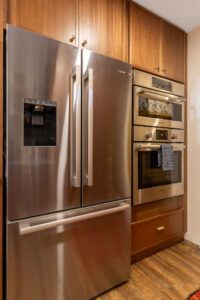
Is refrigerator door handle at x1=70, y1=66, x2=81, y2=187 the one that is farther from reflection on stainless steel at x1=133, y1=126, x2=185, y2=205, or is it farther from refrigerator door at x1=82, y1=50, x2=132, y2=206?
reflection on stainless steel at x1=133, y1=126, x2=185, y2=205

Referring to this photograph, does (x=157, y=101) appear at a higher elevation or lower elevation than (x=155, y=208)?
higher

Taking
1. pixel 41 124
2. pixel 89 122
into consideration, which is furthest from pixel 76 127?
pixel 41 124

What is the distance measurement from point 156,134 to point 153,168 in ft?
1.11

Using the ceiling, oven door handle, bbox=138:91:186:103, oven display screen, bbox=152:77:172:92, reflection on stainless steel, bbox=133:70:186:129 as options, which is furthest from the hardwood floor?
the ceiling

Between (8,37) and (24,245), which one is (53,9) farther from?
(24,245)

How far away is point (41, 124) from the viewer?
47.9 inches

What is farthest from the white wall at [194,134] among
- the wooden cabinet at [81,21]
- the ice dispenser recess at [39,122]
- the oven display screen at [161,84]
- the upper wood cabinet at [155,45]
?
the ice dispenser recess at [39,122]

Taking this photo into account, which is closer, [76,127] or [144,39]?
[76,127]

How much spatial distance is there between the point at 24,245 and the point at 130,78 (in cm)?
143

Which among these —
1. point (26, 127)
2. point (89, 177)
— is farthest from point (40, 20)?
point (89, 177)

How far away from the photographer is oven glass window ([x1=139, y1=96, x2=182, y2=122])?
5.93 feet

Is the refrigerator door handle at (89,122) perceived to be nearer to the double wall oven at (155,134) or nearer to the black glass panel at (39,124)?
the black glass panel at (39,124)

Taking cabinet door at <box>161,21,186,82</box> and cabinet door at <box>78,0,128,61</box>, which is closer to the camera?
cabinet door at <box>78,0,128,61</box>

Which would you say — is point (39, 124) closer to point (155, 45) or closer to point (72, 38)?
point (72, 38)
